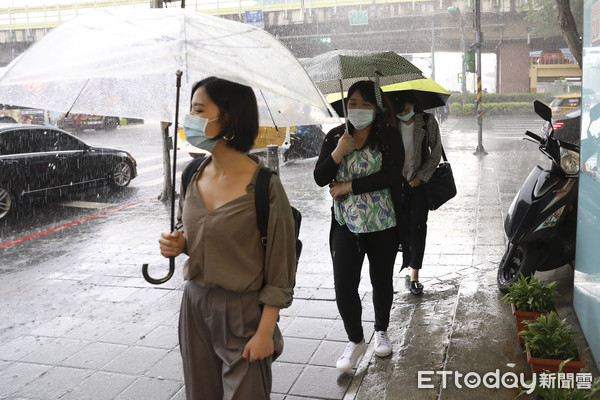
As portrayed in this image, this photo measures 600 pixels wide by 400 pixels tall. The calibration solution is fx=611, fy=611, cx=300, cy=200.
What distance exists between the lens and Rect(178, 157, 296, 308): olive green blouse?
7.42 ft

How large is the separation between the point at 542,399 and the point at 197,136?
7.79 feet

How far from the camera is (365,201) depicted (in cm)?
379

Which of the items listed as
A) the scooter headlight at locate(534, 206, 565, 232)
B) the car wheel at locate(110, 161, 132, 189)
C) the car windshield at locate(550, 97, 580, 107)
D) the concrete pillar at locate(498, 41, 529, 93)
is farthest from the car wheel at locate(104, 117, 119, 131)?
the scooter headlight at locate(534, 206, 565, 232)

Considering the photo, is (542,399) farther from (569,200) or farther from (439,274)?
(439,274)

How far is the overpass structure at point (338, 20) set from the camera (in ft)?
114

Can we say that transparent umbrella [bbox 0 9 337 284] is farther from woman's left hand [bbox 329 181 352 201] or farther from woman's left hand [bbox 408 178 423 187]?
woman's left hand [bbox 408 178 423 187]

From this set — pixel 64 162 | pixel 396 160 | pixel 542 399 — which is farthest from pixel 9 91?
pixel 64 162

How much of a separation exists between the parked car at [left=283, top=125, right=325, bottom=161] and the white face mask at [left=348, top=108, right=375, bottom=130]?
12780mm

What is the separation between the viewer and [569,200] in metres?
4.73

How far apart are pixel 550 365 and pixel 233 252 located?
6.97ft

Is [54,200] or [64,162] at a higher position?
[64,162]

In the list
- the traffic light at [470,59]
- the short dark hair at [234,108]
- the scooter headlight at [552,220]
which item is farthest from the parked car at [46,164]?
the traffic light at [470,59]

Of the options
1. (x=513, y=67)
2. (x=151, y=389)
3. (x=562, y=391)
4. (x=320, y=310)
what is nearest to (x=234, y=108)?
(x=562, y=391)

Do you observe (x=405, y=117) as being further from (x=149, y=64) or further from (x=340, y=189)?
(x=149, y=64)
